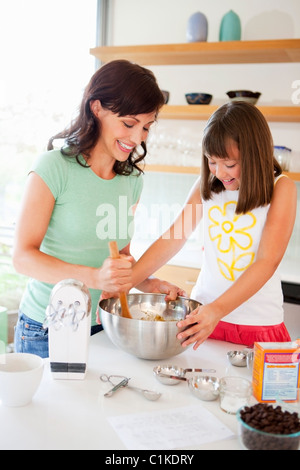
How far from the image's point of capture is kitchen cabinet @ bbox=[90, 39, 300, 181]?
3.18m

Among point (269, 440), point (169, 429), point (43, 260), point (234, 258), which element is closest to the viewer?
point (269, 440)

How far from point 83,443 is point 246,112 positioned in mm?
1106

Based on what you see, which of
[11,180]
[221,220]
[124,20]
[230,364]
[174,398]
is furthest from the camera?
[124,20]

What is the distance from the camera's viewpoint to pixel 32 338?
1.54 metres

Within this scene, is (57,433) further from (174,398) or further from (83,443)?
(174,398)

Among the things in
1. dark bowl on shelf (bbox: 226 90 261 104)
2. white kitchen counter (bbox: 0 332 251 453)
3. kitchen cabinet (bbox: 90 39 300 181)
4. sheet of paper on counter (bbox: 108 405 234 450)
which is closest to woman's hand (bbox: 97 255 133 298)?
white kitchen counter (bbox: 0 332 251 453)

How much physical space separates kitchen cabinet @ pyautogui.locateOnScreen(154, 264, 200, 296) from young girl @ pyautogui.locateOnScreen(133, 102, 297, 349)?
162cm

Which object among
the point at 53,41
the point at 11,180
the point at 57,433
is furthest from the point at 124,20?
the point at 57,433

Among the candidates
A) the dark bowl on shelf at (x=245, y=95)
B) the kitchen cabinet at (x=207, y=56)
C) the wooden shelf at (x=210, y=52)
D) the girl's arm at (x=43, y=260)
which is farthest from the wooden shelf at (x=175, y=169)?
the girl's arm at (x=43, y=260)

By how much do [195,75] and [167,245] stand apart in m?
2.37

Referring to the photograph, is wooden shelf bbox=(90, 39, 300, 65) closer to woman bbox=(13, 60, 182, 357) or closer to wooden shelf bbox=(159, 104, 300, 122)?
wooden shelf bbox=(159, 104, 300, 122)

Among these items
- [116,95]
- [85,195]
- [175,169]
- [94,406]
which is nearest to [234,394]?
[94,406]

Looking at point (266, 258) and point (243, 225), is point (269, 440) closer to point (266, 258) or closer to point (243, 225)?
point (266, 258)

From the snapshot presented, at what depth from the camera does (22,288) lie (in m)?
3.55
